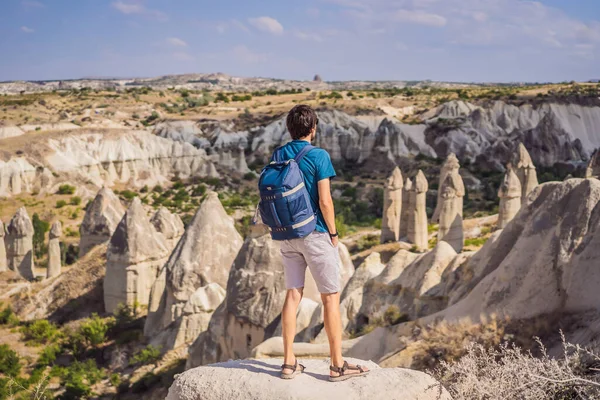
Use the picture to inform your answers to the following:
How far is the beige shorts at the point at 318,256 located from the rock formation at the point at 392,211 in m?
15.8

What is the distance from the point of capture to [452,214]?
16.5 meters

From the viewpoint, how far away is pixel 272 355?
6.44 m

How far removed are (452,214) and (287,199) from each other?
13708 millimetres

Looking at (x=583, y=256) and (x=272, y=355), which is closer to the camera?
(x=583, y=256)

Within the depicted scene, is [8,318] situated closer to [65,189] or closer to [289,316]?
[289,316]

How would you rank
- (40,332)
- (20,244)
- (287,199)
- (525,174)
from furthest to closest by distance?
(525,174), (20,244), (40,332), (287,199)

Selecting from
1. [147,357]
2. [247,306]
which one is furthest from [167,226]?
[247,306]

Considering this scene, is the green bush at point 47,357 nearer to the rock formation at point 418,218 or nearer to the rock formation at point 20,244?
the rock formation at point 20,244

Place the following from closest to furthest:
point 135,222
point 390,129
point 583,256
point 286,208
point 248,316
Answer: point 286,208 < point 583,256 < point 248,316 < point 135,222 < point 390,129

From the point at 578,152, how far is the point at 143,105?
34.5 meters

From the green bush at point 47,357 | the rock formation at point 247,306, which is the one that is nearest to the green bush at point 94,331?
the green bush at point 47,357

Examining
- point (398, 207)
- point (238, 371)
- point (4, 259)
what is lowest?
point (4, 259)

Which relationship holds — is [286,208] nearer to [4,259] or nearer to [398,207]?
[398,207]

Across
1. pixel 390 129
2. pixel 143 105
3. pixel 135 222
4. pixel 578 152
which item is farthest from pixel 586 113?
pixel 135 222
